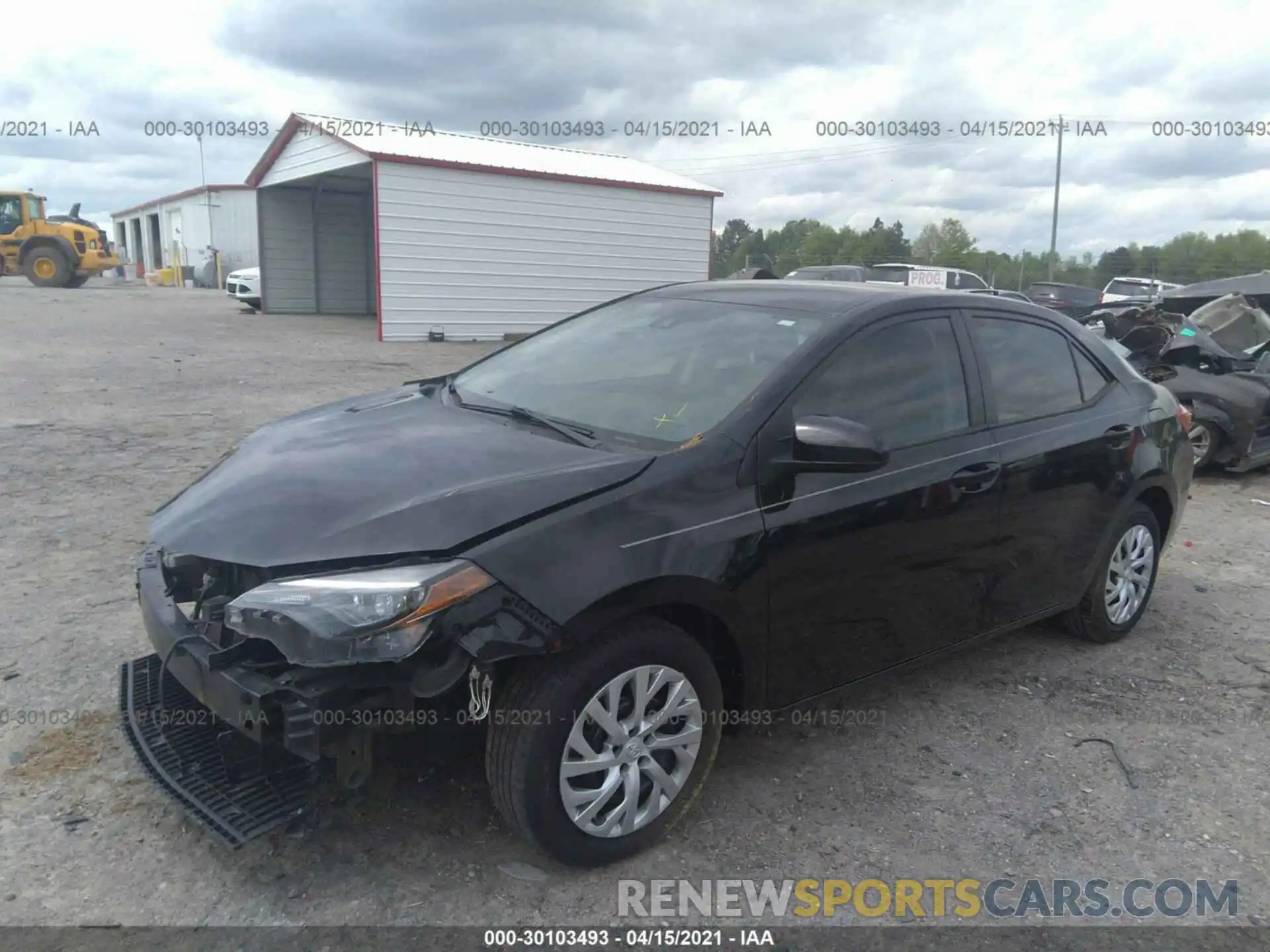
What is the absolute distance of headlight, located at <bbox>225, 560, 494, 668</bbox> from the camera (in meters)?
2.38

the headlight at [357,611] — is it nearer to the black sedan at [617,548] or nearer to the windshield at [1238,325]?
the black sedan at [617,548]

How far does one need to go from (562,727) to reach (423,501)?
2.38 feet

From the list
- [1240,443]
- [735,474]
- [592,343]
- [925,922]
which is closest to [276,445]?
[592,343]

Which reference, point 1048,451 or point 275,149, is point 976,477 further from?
point 275,149

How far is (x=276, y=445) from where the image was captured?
3.36m

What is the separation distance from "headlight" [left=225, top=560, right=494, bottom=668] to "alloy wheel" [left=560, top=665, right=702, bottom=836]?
0.52m

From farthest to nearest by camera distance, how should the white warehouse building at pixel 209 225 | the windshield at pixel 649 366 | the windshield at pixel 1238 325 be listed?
the white warehouse building at pixel 209 225 → the windshield at pixel 1238 325 → the windshield at pixel 649 366

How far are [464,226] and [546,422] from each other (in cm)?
1680

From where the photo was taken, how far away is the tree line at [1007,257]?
48.7 meters

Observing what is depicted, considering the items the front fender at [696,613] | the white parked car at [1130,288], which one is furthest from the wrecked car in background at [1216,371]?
the white parked car at [1130,288]

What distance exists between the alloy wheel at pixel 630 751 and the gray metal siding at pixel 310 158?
56.9 feet

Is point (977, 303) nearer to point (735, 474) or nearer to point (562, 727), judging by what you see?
point (735, 474)

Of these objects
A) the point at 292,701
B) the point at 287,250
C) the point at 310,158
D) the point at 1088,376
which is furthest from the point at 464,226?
the point at 292,701

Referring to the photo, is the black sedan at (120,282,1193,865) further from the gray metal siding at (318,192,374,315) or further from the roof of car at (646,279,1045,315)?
the gray metal siding at (318,192,374,315)
